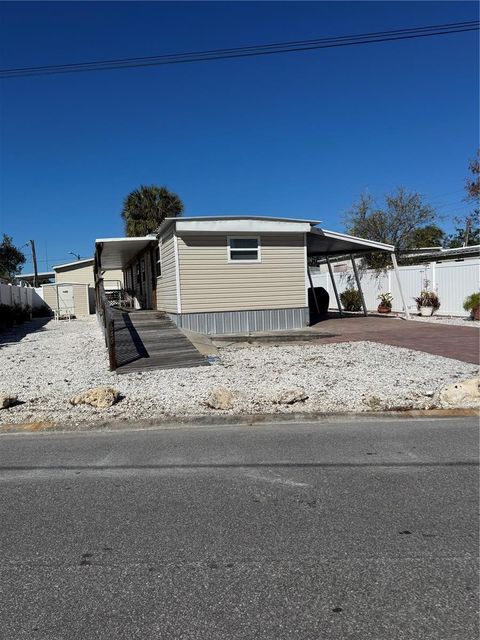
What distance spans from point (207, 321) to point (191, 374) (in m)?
5.62

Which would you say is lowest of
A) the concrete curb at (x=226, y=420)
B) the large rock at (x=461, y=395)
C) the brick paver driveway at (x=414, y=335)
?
the concrete curb at (x=226, y=420)

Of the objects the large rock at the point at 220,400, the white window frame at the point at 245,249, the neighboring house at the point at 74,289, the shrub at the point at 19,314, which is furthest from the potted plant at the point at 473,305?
the neighboring house at the point at 74,289

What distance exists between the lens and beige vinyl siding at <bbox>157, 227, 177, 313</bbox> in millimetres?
14745

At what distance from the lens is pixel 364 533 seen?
11.2 ft

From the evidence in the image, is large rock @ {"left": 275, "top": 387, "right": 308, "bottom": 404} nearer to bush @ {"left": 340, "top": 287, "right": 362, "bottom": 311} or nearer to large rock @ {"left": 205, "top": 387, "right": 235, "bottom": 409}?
large rock @ {"left": 205, "top": 387, "right": 235, "bottom": 409}

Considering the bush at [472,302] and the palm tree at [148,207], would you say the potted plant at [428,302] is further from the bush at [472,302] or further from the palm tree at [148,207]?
the palm tree at [148,207]

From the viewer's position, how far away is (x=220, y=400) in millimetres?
6902

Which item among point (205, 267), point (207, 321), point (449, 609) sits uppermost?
point (205, 267)

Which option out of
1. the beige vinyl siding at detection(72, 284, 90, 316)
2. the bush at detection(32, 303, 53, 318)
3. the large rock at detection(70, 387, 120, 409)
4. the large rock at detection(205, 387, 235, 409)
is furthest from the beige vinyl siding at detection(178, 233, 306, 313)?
the bush at detection(32, 303, 53, 318)

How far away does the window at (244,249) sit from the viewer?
15.0 meters

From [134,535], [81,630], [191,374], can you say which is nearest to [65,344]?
[191,374]

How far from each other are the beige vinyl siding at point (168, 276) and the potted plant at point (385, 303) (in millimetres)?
10832

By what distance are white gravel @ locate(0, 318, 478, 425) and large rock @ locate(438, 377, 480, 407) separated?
21cm

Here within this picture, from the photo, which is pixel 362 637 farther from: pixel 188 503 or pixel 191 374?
pixel 191 374
